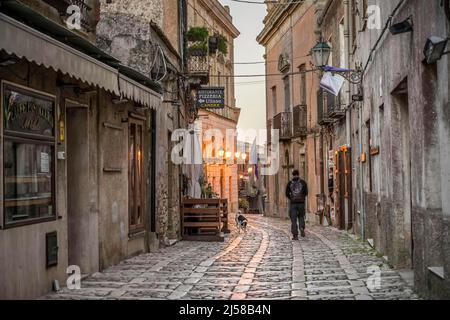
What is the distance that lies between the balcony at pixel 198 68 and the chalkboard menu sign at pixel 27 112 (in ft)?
44.7

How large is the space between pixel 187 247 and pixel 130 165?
10.5 feet

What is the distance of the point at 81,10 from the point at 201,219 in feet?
26.1

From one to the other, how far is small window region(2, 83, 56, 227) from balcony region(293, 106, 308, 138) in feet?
67.5

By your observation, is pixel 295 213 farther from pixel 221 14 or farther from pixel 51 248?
pixel 221 14

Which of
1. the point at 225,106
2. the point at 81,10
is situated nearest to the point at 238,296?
the point at 81,10

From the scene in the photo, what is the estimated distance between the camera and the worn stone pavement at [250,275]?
8594 millimetres

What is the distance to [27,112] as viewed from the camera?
329 inches

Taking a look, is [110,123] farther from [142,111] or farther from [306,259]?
[306,259]

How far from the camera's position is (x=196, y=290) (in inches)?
356

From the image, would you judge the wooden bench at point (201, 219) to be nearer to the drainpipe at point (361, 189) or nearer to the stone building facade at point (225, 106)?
the drainpipe at point (361, 189)

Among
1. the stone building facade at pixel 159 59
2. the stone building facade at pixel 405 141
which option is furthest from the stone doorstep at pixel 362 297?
the stone building facade at pixel 159 59

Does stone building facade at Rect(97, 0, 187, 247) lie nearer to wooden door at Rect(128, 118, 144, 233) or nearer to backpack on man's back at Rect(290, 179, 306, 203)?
wooden door at Rect(128, 118, 144, 233)

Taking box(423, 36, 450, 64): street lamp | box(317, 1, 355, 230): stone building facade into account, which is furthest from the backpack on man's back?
box(423, 36, 450, 64): street lamp
